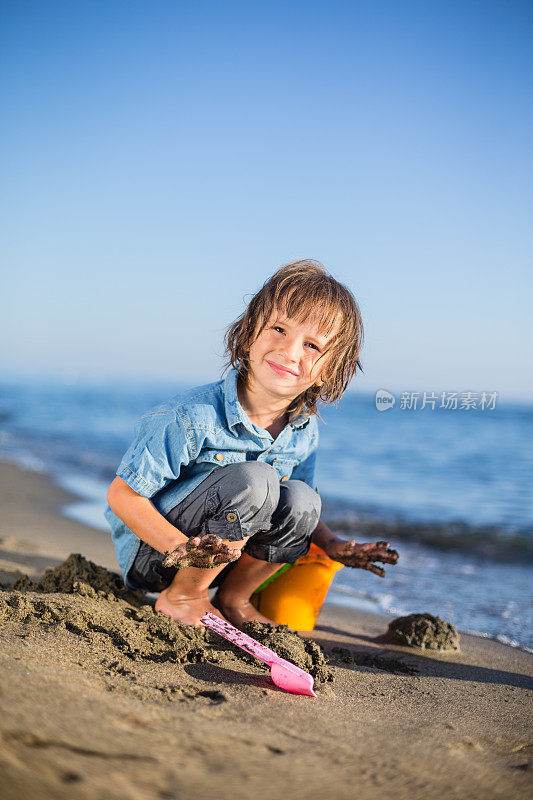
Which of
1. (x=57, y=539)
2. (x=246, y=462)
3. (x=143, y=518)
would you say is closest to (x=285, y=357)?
(x=246, y=462)

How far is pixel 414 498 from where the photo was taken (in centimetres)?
720

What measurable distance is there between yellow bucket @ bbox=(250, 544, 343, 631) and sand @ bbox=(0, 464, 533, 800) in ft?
0.33

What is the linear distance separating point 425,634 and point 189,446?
1193 mm

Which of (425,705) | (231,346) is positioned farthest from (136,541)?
(425,705)

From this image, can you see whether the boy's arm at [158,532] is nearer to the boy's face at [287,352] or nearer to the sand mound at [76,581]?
the sand mound at [76,581]

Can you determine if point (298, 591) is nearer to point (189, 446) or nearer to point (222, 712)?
point (189, 446)

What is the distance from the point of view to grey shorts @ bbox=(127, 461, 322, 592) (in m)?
2.00

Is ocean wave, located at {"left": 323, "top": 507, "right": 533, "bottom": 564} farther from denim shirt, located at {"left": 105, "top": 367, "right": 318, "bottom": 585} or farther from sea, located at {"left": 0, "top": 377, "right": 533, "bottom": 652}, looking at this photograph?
denim shirt, located at {"left": 105, "top": 367, "right": 318, "bottom": 585}

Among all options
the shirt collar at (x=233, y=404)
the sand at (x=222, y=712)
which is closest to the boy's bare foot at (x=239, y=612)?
the sand at (x=222, y=712)

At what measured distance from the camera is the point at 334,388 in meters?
2.47

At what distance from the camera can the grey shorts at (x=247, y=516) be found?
2.00 metres

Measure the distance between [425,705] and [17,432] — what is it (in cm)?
980

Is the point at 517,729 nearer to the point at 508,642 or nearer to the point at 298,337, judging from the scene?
the point at 508,642

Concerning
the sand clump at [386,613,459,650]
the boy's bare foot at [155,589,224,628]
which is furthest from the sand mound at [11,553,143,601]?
the sand clump at [386,613,459,650]
